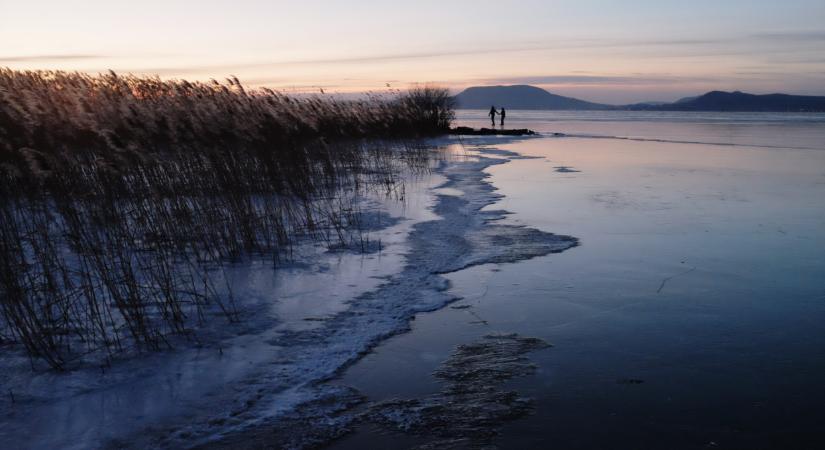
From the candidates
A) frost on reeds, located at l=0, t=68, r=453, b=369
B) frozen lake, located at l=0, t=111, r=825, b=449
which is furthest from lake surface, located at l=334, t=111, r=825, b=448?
frost on reeds, located at l=0, t=68, r=453, b=369

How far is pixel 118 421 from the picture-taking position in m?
2.86

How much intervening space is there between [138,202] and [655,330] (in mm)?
4505

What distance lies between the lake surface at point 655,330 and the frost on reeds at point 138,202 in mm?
1666

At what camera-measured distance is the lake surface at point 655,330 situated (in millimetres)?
2789

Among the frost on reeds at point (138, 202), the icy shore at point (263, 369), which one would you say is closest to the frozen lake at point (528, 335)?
the icy shore at point (263, 369)

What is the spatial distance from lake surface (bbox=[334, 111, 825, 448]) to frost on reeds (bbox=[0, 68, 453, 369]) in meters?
1.67

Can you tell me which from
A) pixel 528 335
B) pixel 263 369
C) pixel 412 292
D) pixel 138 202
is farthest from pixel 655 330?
pixel 138 202

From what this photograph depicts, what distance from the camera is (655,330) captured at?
4.02 m

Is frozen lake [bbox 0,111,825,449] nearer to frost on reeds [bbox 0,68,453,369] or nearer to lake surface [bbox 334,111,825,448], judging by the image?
lake surface [bbox 334,111,825,448]

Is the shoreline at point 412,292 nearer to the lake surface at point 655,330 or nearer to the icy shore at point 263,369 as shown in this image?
the icy shore at point 263,369

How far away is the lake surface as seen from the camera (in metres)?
2.79

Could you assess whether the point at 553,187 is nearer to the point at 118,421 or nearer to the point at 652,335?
the point at 652,335

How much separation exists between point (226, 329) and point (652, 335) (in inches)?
107

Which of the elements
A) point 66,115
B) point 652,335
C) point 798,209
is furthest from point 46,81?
point 798,209
